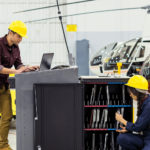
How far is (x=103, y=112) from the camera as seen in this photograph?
9.76ft

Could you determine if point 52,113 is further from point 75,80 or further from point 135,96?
point 135,96

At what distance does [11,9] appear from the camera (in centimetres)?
669

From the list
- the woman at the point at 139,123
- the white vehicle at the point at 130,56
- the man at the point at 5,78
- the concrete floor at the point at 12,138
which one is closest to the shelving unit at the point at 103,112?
the woman at the point at 139,123

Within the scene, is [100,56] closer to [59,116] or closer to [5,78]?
[5,78]

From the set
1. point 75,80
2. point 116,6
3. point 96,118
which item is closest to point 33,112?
point 75,80

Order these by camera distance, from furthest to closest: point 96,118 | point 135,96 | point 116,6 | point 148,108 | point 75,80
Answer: point 116,6 < point 96,118 < point 75,80 < point 135,96 < point 148,108

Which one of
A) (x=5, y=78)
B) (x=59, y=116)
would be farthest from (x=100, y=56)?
(x=59, y=116)

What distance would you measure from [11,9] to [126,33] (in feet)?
13.5

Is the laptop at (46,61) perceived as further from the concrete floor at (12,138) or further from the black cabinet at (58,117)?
the concrete floor at (12,138)

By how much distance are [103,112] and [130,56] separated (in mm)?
5039

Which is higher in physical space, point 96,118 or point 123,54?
point 123,54

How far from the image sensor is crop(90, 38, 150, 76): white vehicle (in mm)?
7383

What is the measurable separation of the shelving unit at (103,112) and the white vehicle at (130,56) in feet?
13.6

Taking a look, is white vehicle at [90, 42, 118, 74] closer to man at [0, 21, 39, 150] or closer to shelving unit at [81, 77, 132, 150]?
shelving unit at [81, 77, 132, 150]
